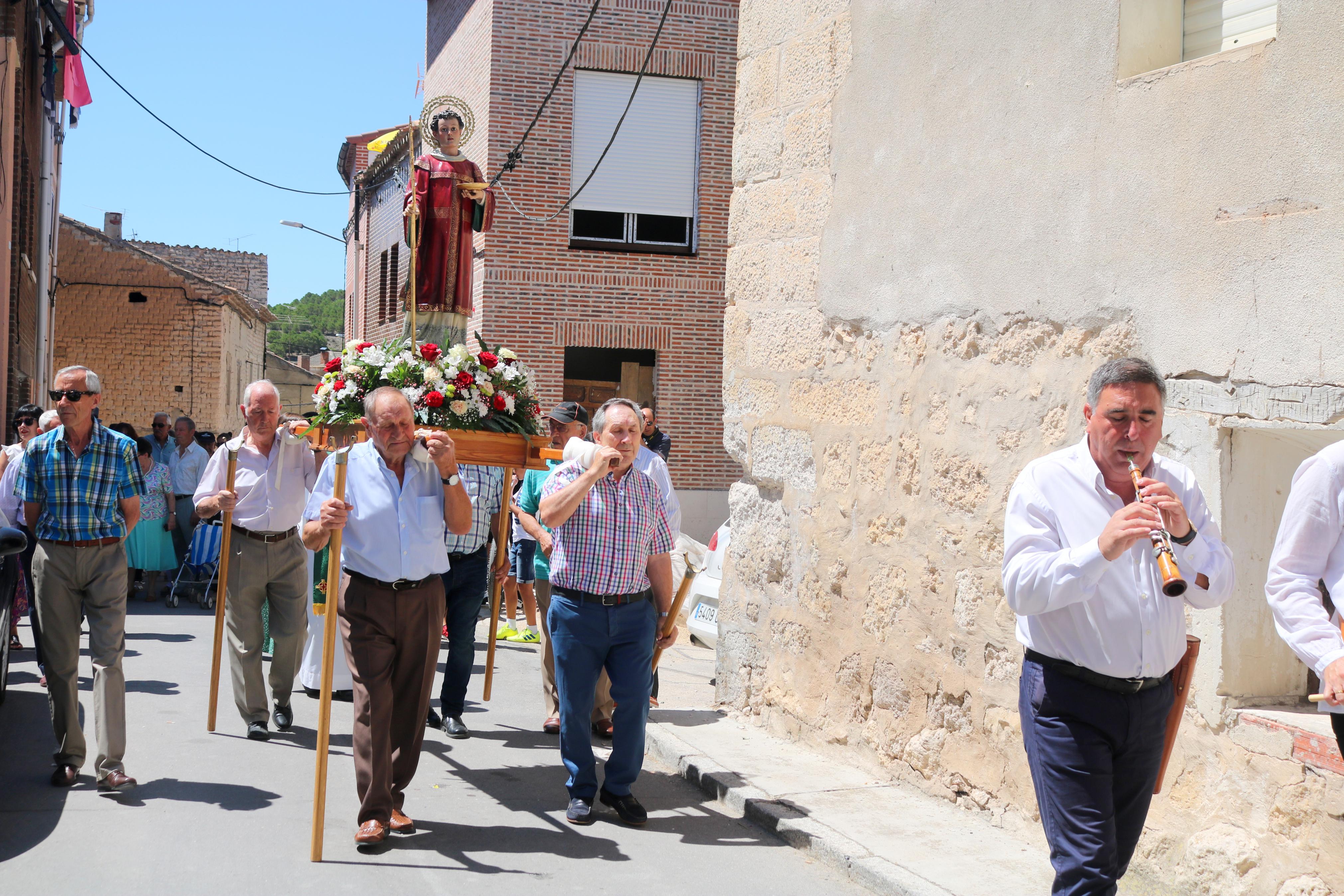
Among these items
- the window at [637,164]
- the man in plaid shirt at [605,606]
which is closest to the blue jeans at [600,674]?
the man in plaid shirt at [605,606]

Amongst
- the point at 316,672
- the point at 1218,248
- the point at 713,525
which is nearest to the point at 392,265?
the point at 713,525

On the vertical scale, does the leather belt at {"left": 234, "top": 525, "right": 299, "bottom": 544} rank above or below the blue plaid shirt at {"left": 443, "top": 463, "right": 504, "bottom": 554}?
below

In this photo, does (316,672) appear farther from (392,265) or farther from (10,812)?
(392,265)

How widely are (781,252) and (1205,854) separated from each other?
422cm

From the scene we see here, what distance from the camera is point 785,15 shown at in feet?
24.6

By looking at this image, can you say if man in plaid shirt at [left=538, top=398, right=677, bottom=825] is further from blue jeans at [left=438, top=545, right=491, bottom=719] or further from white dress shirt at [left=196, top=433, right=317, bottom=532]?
white dress shirt at [left=196, top=433, right=317, bottom=532]

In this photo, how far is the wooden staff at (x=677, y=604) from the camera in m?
6.25

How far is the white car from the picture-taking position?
402 inches

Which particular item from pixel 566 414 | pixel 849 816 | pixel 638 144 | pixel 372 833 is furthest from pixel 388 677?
pixel 638 144

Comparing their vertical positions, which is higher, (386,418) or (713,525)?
(386,418)

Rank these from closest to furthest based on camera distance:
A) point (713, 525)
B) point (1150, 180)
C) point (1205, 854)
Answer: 1. point (1205, 854)
2. point (1150, 180)
3. point (713, 525)

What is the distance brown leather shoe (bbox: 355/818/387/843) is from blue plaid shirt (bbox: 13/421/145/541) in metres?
2.14

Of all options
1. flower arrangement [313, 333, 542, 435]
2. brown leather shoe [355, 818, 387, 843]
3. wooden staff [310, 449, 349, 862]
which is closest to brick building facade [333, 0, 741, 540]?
flower arrangement [313, 333, 542, 435]

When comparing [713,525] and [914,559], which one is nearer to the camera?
[914,559]
